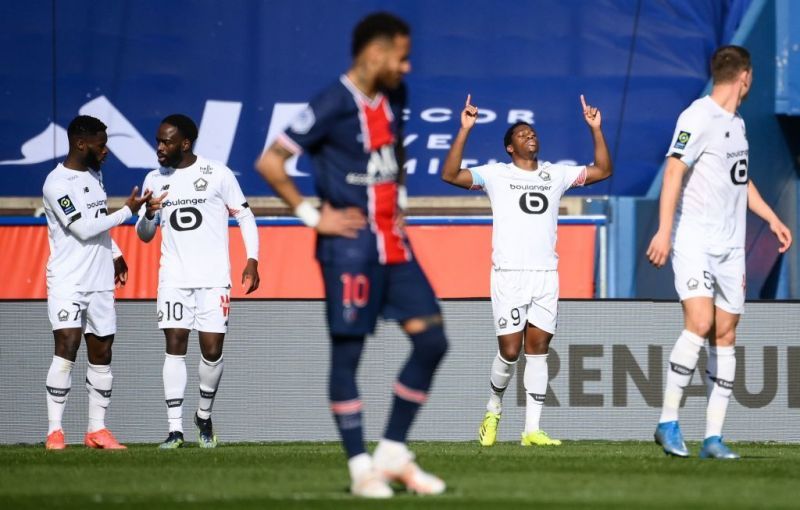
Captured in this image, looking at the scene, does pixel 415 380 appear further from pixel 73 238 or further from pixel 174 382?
pixel 73 238

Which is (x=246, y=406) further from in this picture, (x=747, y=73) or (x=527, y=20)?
(x=527, y=20)

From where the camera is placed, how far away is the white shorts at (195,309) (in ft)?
34.9

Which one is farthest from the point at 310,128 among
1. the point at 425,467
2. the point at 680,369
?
the point at 680,369

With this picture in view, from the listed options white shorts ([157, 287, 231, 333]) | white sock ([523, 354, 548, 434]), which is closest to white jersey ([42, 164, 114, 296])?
white shorts ([157, 287, 231, 333])

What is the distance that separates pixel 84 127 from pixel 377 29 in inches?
177

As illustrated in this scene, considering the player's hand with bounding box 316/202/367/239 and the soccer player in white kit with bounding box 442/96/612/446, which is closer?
the player's hand with bounding box 316/202/367/239

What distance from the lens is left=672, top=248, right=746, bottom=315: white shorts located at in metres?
8.59

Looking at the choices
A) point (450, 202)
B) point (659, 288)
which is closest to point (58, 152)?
point (450, 202)

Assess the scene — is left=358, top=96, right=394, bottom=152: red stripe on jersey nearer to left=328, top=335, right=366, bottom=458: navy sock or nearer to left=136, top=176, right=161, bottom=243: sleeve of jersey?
left=328, top=335, right=366, bottom=458: navy sock

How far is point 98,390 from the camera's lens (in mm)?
10797

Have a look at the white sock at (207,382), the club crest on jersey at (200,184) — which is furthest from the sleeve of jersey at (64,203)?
the white sock at (207,382)

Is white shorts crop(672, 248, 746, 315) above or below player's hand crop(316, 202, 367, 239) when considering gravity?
below

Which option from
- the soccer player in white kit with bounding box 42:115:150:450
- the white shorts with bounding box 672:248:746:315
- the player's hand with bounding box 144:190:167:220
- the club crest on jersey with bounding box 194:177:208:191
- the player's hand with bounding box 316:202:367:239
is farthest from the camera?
the club crest on jersey with bounding box 194:177:208:191

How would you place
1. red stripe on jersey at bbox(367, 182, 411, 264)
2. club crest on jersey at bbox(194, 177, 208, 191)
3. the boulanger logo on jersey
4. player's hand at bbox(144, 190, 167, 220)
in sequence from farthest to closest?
1. the boulanger logo on jersey
2. club crest on jersey at bbox(194, 177, 208, 191)
3. player's hand at bbox(144, 190, 167, 220)
4. red stripe on jersey at bbox(367, 182, 411, 264)
